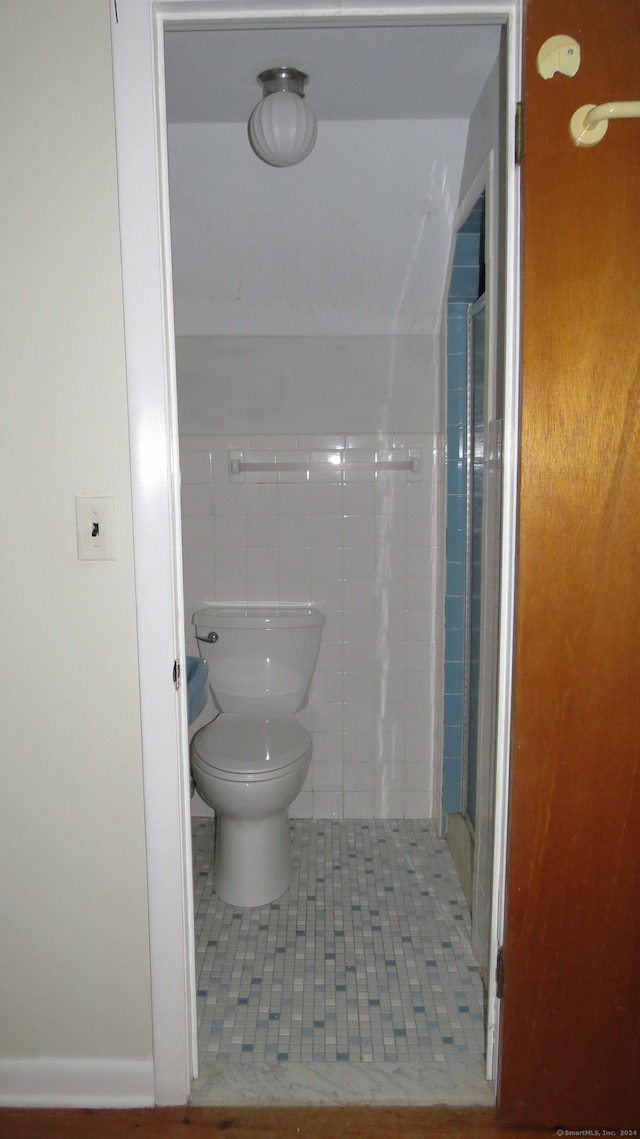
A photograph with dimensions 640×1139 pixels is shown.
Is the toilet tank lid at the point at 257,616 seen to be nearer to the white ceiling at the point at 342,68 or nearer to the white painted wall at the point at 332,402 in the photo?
the white painted wall at the point at 332,402

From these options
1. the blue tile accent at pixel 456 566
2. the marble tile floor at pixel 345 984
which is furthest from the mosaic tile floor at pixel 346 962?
the blue tile accent at pixel 456 566

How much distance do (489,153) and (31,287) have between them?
3.60 ft

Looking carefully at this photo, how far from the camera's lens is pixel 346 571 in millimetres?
2461

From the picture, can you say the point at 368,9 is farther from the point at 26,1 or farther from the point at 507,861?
the point at 507,861

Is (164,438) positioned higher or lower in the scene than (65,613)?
higher

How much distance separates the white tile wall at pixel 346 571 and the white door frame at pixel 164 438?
3.69ft

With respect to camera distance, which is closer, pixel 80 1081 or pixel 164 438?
pixel 164 438

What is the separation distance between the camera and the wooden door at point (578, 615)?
1157mm

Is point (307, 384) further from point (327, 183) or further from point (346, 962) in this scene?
point (346, 962)

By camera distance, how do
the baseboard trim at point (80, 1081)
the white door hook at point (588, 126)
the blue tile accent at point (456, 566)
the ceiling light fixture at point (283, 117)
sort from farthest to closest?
the blue tile accent at point (456, 566) → the ceiling light fixture at point (283, 117) → the baseboard trim at point (80, 1081) → the white door hook at point (588, 126)

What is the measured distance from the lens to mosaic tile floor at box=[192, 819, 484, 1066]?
5.27ft

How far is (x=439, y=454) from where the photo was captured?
94.4 inches

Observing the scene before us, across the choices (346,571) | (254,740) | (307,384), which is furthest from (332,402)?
(254,740)

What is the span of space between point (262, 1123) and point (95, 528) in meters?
1.21
